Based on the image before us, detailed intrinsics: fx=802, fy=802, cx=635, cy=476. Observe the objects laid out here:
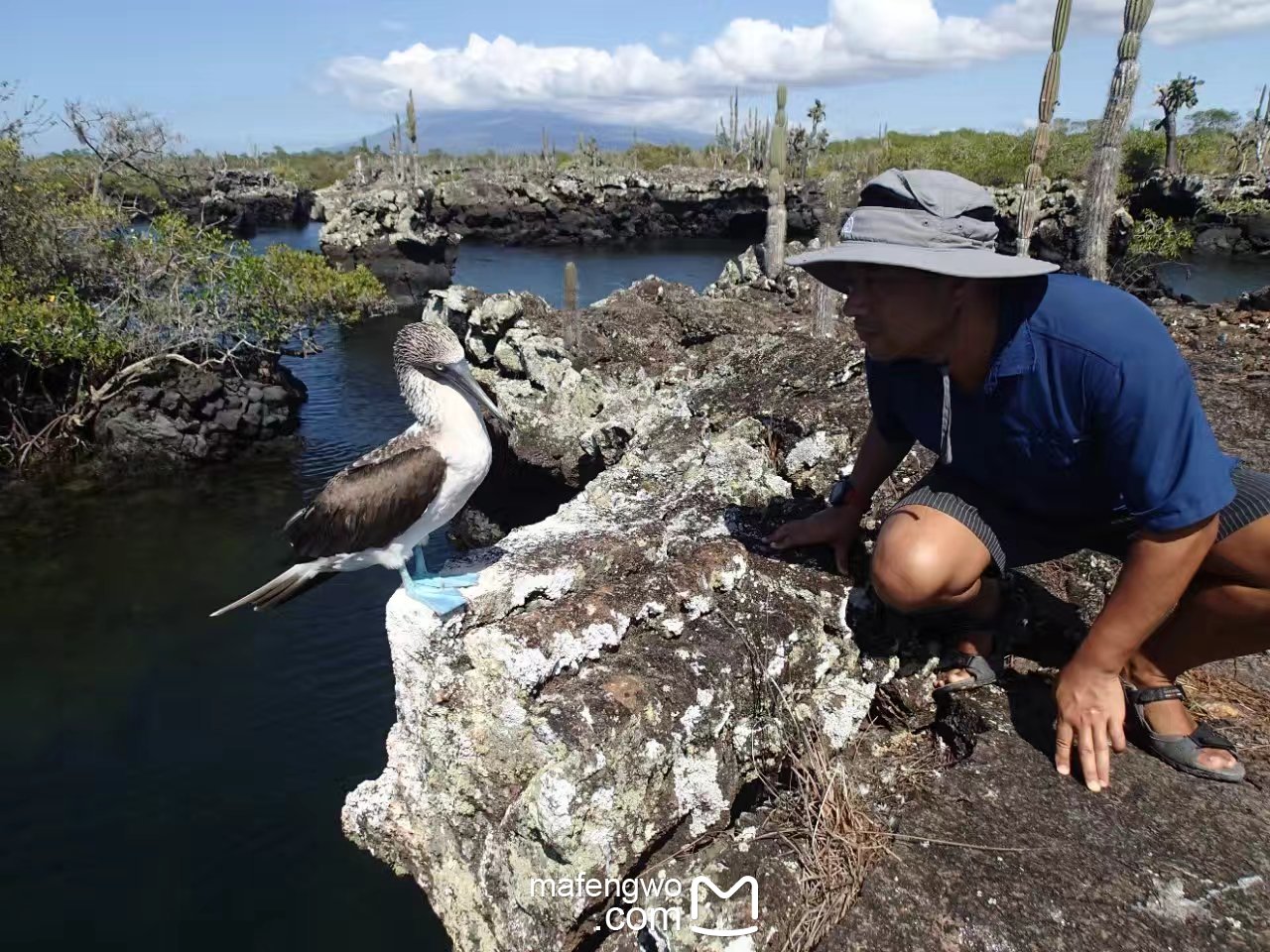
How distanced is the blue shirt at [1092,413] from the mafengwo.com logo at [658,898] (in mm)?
1562

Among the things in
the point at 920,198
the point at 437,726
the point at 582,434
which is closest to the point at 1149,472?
the point at 920,198

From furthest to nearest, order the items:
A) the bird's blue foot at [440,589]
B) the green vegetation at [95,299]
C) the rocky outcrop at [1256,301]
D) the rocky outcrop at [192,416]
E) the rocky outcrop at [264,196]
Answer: the rocky outcrop at [264,196], the rocky outcrop at [192,416], the green vegetation at [95,299], the rocky outcrop at [1256,301], the bird's blue foot at [440,589]

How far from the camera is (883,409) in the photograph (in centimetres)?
314

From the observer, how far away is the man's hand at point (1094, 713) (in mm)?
2467

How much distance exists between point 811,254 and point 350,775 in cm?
738

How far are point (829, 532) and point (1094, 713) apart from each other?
122 cm

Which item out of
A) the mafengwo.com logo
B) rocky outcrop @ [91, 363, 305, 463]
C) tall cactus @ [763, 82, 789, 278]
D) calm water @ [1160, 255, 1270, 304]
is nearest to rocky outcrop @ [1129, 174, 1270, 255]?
calm water @ [1160, 255, 1270, 304]

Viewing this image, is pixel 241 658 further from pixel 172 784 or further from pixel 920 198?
pixel 920 198

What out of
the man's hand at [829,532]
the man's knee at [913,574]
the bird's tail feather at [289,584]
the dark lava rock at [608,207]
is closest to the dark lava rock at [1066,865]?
the man's knee at [913,574]

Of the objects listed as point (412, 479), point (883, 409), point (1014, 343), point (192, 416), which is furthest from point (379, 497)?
point (192, 416)

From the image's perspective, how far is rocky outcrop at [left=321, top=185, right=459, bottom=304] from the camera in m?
33.9

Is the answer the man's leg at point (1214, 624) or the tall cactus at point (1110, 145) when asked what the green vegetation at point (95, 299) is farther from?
the man's leg at point (1214, 624)

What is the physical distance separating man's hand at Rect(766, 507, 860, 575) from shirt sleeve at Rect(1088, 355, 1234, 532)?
127 cm

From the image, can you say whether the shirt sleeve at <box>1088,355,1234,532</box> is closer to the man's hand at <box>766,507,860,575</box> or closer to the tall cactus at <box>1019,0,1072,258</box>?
the man's hand at <box>766,507,860,575</box>
